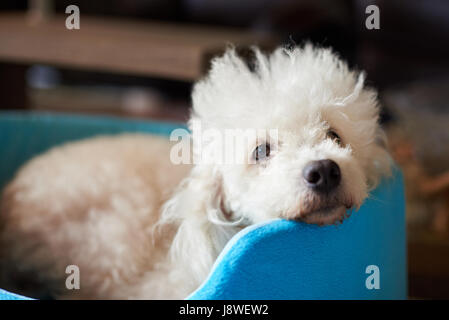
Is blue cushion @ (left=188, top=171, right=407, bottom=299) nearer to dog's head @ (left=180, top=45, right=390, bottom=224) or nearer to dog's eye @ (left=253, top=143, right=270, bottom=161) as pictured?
dog's head @ (left=180, top=45, right=390, bottom=224)

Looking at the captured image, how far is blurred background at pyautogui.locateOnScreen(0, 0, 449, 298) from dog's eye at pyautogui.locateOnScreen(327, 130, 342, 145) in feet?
1.05

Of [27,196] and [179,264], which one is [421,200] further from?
[27,196]

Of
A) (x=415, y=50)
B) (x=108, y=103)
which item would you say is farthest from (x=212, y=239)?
(x=108, y=103)

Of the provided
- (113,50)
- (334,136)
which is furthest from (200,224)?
(113,50)

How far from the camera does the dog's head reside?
34.5 inches

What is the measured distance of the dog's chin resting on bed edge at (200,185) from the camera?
91cm

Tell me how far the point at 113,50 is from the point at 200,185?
921 mm

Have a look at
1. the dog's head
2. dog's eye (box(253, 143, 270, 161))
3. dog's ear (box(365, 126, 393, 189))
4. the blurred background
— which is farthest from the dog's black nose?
the blurred background

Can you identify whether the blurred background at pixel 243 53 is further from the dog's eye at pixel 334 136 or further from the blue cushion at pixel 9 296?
the blue cushion at pixel 9 296

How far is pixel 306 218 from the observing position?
0.88 metres

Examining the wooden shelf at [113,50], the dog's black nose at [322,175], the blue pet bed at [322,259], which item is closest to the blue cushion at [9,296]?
the blue pet bed at [322,259]

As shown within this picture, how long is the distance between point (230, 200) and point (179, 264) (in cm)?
17

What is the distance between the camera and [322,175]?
0.85m

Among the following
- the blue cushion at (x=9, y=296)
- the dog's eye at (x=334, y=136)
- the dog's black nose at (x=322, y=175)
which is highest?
the dog's eye at (x=334, y=136)
